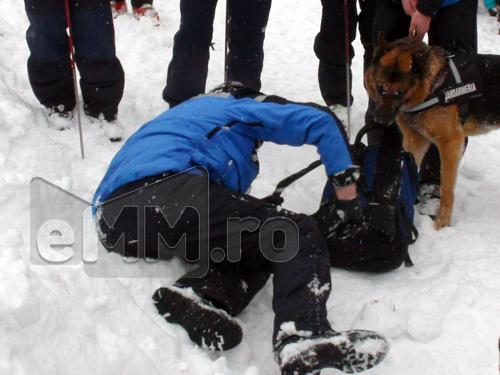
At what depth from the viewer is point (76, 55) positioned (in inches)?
128

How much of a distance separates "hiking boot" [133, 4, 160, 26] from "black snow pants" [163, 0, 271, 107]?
7.01 ft

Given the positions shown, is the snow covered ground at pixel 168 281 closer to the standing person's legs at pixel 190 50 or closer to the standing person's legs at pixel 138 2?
the standing person's legs at pixel 190 50

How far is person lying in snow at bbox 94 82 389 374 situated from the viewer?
1.70 m

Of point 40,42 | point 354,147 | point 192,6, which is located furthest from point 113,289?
point 192,6

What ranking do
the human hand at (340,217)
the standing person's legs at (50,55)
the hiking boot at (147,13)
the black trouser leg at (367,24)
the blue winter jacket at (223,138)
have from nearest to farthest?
1. the blue winter jacket at (223,138)
2. the human hand at (340,217)
3. the standing person's legs at (50,55)
4. the black trouser leg at (367,24)
5. the hiking boot at (147,13)

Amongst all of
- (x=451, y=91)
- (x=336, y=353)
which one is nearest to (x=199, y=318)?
(x=336, y=353)

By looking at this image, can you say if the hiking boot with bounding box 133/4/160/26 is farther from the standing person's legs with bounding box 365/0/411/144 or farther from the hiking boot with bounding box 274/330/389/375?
the hiking boot with bounding box 274/330/389/375

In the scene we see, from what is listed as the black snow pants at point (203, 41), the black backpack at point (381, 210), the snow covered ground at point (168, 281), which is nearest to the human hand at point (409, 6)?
the black backpack at point (381, 210)

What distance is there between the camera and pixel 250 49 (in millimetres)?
3629

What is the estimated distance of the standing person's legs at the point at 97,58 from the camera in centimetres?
311

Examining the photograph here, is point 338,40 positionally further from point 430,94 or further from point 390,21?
point 430,94

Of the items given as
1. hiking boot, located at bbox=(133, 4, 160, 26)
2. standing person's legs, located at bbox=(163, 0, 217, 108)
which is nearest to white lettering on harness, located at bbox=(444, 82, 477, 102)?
standing person's legs, located at bbox=(163, 0, 217, 108)

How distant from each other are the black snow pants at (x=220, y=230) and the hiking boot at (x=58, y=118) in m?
1.53

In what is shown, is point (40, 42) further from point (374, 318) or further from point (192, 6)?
point (374, 318)
